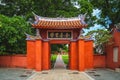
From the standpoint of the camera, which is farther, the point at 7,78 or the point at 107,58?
the point at 107,58

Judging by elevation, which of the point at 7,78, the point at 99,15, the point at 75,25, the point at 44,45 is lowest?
the point at 7,78

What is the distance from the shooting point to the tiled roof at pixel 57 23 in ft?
72.6

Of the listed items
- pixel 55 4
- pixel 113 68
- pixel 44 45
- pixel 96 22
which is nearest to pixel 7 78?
pixel 44 45

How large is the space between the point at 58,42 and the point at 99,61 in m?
4.31

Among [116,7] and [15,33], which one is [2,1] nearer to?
[15,33]

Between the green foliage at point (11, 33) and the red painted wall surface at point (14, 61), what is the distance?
845mm

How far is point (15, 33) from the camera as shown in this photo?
77.9 ft

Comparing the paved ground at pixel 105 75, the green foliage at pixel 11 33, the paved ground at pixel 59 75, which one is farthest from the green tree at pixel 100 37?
the green foliage at pixel 11 33

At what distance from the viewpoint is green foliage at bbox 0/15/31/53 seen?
23.3 m

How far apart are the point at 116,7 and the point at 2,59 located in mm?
14619

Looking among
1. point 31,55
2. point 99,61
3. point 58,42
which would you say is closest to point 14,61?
point 31,55

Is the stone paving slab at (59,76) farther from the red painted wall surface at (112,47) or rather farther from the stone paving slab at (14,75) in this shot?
the red painted wall surface at (112,47)

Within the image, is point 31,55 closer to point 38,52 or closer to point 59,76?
point 38,52

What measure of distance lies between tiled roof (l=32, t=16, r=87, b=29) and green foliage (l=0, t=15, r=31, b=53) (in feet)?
7.71
